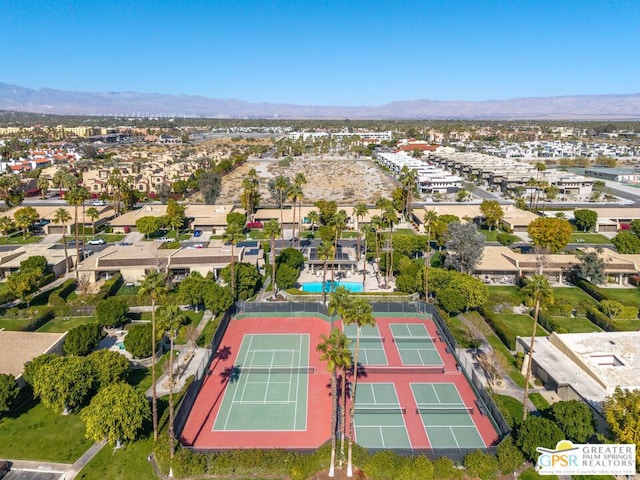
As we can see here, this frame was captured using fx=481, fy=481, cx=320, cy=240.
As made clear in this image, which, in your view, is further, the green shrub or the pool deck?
the pool deck

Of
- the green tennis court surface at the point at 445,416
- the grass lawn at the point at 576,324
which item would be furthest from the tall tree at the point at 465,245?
the green tennis court surface at the point at 445,416

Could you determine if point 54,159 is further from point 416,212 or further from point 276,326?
point 276,326

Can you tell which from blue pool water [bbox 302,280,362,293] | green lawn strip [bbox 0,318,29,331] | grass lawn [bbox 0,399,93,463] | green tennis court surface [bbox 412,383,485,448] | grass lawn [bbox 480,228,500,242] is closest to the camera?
grass lawn [bbox 0,399,93,463]

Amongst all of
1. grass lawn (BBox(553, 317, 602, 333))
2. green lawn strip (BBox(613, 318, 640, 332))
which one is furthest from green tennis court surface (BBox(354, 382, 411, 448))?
green lawn strip (BBox(613, 318, 640, 332))

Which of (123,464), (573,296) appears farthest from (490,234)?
(123,464)

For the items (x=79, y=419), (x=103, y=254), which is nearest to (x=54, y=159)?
(x=103, y=254)

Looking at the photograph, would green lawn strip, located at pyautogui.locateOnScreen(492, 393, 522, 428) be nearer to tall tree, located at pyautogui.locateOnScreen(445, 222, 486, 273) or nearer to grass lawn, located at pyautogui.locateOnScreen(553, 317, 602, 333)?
grass lawn, located at pyautogui.locateOnScreen(553, 317, 602, 333)

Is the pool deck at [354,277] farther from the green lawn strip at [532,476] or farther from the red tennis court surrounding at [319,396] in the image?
the green lawn strip at [532,476]
